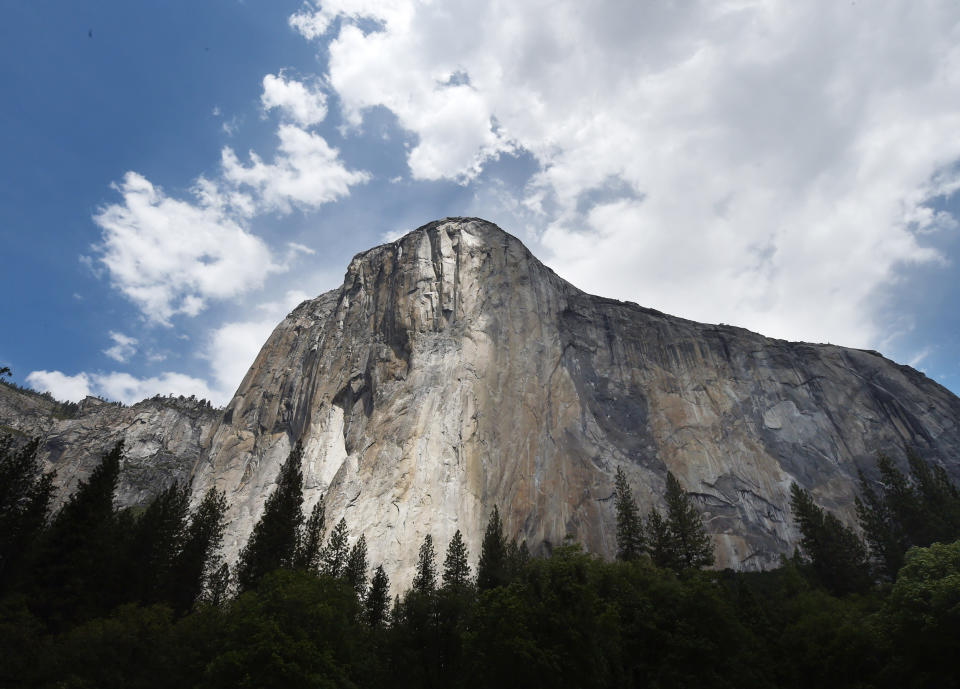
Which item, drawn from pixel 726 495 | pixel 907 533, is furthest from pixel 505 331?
pixel 907 533

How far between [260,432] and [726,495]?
235ft

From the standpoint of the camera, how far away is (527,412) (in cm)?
7600

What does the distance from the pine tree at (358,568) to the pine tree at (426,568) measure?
4628mm

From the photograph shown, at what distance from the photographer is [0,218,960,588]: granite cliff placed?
6606cm

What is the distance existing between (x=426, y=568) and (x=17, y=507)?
103 feet

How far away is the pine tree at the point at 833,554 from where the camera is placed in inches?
2022

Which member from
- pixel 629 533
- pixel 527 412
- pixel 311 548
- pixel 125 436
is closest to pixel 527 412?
pixel 527 412

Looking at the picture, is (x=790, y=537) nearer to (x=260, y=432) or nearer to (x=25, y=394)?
(x=260, y=432)

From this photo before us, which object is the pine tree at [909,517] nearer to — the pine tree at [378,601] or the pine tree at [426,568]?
the pine tree at [426,568]

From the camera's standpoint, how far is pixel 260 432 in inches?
3546

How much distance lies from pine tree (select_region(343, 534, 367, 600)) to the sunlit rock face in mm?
3987

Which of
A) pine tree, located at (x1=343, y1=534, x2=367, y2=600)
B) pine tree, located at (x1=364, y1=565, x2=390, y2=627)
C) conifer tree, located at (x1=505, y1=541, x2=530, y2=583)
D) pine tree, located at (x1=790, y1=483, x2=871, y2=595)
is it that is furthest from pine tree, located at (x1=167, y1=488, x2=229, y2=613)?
pine tree, located at (x1=790, y1=483, x2=871, y2=595)

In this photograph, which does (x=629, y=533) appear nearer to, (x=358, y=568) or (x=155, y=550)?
(x=358, y=568)

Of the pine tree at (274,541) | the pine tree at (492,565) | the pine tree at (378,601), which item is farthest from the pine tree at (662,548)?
the pine tree at (274,541)
